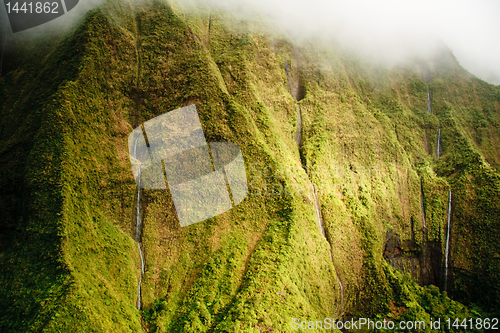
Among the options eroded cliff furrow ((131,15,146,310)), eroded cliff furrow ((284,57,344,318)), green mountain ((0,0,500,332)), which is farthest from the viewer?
eroded cliff furrow ((284,57,344,318))

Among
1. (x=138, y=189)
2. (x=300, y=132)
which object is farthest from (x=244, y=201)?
(x=300, y=132)

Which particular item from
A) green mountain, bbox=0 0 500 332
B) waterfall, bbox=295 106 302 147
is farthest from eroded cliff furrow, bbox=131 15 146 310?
waterfall, bbox=295 106 302 147

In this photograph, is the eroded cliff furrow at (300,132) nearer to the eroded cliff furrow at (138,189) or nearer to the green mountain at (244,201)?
the green mountain at (244,201)

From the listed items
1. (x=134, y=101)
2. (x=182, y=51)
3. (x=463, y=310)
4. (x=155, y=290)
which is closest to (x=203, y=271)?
(x=155, y=290)

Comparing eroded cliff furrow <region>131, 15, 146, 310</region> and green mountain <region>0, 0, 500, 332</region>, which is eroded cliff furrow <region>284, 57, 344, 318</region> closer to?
green mountain <region>0, 0, 500, 332</region>

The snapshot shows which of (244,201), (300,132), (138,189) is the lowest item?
(244,201)

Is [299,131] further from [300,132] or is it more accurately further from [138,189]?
[138,189]

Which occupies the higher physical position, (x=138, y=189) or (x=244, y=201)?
(x=138, y=189)

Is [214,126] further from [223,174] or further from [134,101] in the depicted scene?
[134,101]
